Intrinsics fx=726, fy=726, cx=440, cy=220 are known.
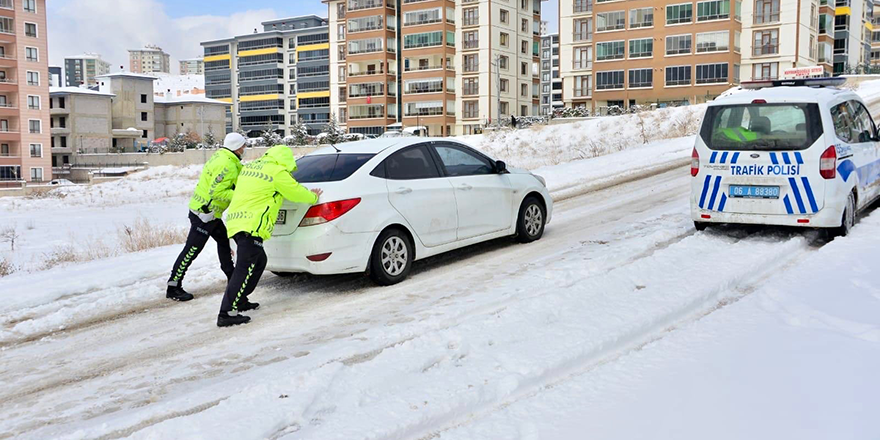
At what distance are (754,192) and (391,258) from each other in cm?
484

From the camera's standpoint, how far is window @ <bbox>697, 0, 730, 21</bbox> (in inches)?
2571

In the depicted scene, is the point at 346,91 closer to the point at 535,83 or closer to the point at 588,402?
the point at 535,83

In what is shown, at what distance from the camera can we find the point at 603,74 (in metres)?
72.1

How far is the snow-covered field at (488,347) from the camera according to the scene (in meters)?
4.39

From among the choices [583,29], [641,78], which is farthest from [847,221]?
[583,29]

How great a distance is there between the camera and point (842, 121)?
9672 mm

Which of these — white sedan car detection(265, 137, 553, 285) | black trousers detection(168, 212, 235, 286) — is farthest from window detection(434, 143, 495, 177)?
black trousers detection(168, 212, 235, 286)

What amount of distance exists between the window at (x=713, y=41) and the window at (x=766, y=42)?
414cm

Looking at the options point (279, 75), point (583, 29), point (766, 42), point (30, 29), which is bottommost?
point (766, 42)

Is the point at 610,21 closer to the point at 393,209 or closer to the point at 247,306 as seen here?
the point at 393,209

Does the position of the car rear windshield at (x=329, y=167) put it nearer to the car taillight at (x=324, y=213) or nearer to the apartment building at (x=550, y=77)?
the car taillight at (x=324, y=213)

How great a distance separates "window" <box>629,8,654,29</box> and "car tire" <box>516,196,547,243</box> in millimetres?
64273

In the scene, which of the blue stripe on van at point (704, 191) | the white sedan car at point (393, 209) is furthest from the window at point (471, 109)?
the blue stripe on van at point (704, 191)

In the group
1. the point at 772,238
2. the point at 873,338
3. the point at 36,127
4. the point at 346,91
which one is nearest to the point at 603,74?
the point at 346,91
